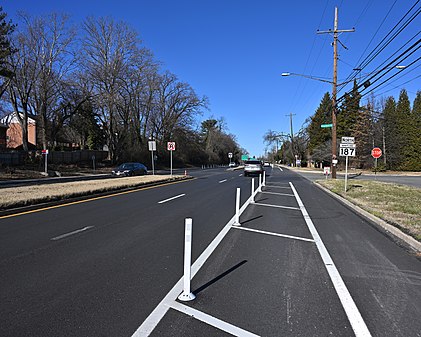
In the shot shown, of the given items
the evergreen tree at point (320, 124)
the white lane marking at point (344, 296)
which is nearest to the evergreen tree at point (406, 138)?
the evergreen tree at point (320, 124)

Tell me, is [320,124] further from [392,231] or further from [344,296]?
[344,296]

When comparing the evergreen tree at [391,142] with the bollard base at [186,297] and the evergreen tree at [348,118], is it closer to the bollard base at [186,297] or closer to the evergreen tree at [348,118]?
the evergreen tree at [348,118]

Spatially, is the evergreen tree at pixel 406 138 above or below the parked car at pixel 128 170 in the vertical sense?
above

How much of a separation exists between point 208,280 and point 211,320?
120 cm

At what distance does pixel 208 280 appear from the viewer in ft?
15.8

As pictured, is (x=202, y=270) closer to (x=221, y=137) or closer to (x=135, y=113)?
(x=135, y=113)

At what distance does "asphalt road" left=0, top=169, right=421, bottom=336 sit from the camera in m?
3.57

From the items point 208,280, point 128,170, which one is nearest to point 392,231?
point 208,280

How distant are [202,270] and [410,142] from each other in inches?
2582

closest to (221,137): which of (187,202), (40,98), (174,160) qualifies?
(174,160)

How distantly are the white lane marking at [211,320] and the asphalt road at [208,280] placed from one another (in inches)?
0.8

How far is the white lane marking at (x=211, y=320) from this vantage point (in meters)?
3.39

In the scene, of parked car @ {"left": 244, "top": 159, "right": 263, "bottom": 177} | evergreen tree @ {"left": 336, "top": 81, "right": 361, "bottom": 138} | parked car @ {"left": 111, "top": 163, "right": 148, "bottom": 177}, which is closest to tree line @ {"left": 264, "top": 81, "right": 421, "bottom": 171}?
evergreen tree @ {"left": 336, "top": 81, "right": 361, "bottom": 138}

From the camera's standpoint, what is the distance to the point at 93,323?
353 centimetres
